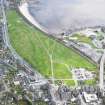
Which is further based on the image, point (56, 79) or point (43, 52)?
point (43, 52)

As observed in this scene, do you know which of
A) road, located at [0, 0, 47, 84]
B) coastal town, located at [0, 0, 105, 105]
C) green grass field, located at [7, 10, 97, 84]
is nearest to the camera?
coastal town, located at [0, 0, 105, 105]

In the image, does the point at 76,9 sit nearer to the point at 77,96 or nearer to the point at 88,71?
the point at 88,71

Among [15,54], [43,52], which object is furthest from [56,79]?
[15,54]

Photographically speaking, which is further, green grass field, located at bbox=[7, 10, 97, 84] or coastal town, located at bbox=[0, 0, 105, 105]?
green grass field, located at bbox=[7, 10, 97, 84]

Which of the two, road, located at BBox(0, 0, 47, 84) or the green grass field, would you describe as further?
the green grass field

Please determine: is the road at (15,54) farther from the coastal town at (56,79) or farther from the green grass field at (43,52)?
the green grass field at (43,52)

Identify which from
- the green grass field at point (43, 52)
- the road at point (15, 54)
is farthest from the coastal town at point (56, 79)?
the green grass field at point (43, 52)

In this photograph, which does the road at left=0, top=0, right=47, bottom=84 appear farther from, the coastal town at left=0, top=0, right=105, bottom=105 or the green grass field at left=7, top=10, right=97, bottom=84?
the green grass field at left=7, top=10, right=97, bottom=84

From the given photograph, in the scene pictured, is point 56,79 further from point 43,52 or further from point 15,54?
point 15,54

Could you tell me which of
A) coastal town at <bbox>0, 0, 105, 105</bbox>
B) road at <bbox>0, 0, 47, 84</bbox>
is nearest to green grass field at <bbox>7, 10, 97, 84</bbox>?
coastal town at <bbox>0, 0, 105, 105</bbox>

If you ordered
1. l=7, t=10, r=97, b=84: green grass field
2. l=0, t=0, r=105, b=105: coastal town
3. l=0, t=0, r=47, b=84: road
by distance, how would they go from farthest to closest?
l=7, t=10, r=97, b=84: green grass field < l=0, t=0, r=47, b=84: road < l=0, t=0, r=105, b=105: coastal town
